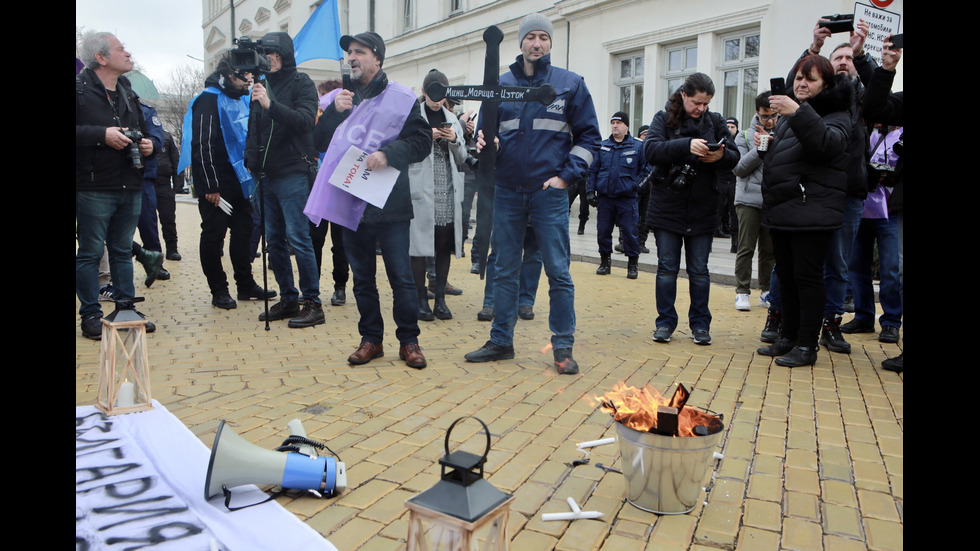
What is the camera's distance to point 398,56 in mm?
26578

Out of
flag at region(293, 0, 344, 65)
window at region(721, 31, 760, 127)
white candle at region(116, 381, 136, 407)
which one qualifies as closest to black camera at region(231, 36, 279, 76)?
flag at region(293, 0, 344, 65)

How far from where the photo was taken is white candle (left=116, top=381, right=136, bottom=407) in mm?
3641

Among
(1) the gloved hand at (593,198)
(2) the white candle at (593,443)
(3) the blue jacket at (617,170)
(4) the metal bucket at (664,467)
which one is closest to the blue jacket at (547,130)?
(2) the white candle at (593,443)

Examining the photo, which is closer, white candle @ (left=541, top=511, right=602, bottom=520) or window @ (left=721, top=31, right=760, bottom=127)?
white candle @ (left=541, top=511, right=602, bottom=520)

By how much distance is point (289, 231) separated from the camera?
6.20 metres

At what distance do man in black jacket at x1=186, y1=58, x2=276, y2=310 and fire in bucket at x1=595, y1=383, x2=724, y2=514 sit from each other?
173 inches

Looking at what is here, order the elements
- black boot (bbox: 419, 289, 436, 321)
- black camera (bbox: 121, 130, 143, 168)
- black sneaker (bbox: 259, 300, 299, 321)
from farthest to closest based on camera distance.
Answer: black boot (bbox: 419, 289, 436, 321)
black sneaker (bbox: 259, 300, 299, 321)
black camera (bbox: 121, 130, 143, 168)

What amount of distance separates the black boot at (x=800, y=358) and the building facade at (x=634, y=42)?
29.5 ft

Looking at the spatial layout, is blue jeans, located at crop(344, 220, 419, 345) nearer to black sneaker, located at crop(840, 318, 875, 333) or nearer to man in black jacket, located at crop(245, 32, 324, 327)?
man in black jacket, located at crop(245, 32, 324, 327)

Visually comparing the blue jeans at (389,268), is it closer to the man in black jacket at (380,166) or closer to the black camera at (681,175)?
the man in black jacket at (380,166)

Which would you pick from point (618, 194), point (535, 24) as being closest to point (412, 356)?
point (535, 24)

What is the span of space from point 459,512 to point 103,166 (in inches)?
189

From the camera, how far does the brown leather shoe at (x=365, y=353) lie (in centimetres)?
475
